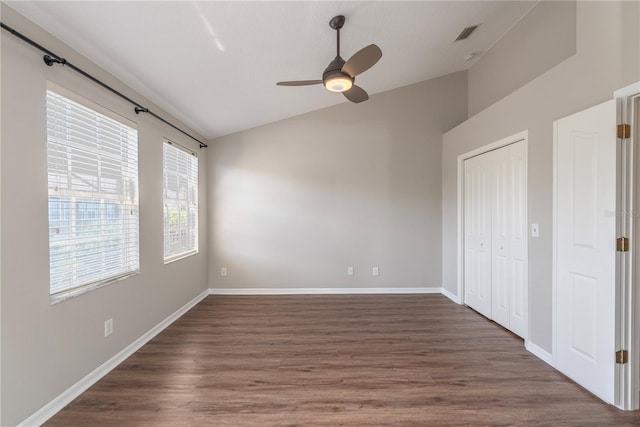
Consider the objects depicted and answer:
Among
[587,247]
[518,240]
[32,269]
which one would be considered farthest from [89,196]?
[518,240]

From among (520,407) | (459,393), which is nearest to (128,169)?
(459,393)

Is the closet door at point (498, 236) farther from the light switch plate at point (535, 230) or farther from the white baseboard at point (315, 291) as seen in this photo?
the white baseboard at point (315, 291)

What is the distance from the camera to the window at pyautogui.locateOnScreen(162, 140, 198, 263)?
10.9 ft

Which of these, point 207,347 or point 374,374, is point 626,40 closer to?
point 374,374

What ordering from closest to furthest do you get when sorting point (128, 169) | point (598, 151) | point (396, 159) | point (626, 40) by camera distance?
point (626, 40)
point (598, 151)
point (128, 169)
point (396, 159)

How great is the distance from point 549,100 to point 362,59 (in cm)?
169

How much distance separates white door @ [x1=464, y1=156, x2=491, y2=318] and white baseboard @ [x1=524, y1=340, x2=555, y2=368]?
0.75 m

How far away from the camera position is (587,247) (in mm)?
2041

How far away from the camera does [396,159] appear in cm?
446

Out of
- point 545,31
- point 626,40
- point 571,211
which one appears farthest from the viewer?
point 545,31

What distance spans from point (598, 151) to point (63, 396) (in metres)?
4.08

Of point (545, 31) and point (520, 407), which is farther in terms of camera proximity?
point (545, 31)

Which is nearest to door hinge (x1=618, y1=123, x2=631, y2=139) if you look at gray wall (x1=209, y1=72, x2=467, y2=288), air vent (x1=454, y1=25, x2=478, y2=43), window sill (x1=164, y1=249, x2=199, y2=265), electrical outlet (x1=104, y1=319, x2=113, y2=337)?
air vent (x1=454, y1=25, x2=478, y2=43)

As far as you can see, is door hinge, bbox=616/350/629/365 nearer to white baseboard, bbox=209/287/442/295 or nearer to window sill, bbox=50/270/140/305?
white baseboard, bbox=209/287/442/295
